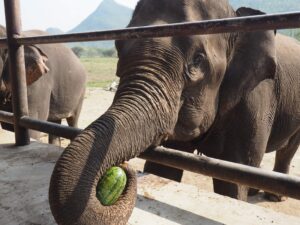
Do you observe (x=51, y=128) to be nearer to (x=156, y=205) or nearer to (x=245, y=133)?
(x=156, y=205)

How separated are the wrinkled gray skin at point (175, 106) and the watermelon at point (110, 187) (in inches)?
1.2

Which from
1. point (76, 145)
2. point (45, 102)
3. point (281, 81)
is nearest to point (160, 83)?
point (76, 145)

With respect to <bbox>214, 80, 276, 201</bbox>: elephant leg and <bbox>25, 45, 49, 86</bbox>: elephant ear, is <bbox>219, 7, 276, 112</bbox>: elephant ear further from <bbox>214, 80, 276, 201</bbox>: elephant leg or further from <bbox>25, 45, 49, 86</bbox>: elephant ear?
<bbox>25, 45, 49, 86</bbox>: elephant ear

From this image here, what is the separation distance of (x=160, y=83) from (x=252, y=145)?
126cm

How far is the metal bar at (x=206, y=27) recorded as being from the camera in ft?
4.20

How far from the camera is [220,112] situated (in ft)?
8.82

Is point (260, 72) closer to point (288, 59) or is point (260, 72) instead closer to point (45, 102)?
point (288, 59)

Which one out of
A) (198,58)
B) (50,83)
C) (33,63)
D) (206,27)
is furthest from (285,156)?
(206,27)

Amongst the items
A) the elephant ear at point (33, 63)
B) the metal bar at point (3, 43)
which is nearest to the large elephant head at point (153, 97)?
the metal bar at point (3, 43)

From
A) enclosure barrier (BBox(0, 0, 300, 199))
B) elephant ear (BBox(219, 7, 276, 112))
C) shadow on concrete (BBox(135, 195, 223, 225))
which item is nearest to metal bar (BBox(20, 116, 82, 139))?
enclosure barrier (BBox(0, 0, 300, 199))

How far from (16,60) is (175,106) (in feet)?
4.26

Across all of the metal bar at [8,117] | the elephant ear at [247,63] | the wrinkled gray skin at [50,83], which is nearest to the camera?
the elephant ear at [247,63]

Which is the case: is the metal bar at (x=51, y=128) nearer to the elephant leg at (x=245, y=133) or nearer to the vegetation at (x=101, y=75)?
A: the elephant leg at (x=245, y=133)

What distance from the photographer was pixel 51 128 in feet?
8.48
